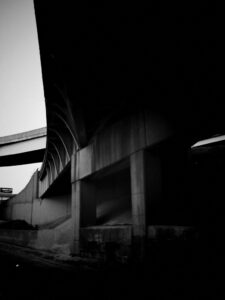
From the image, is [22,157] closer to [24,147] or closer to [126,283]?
[24,147]

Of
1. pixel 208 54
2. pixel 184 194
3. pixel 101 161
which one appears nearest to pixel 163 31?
pixel 208 54

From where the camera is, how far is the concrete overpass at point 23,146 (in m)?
33.2

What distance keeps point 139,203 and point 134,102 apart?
3561 millimetres

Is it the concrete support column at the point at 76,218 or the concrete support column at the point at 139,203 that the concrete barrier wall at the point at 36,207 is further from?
the concrete support column at the point at 139,203

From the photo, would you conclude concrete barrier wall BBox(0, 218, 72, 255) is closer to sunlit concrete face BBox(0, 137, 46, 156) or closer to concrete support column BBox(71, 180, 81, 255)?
concrete support column BBox(71, 180, 81, 255)

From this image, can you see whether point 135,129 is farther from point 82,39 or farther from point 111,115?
point 82,39

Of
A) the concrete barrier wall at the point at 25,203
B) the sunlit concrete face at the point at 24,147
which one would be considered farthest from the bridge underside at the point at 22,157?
the concrete barrier wall at the point at 25,203

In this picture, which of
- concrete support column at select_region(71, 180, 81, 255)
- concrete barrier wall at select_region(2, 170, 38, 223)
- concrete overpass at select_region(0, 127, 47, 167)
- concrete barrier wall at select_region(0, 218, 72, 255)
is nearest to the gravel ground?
concrete support column at select_region(71, 180, 81, 255)

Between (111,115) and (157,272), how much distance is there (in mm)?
6259

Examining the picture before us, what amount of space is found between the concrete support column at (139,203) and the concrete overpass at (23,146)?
26023mm

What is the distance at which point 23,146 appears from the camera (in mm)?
35500

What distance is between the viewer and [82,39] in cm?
782

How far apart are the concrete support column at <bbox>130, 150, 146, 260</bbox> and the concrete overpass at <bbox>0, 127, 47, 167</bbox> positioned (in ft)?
85.4

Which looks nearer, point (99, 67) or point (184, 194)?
point (99, 67)
